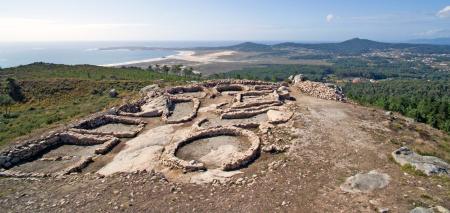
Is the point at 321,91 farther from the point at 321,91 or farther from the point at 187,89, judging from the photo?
the point at 187,89

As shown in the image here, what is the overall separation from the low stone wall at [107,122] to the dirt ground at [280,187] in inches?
251

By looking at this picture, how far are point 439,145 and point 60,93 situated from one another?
47.0m

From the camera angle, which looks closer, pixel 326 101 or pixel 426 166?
pixel 426 166

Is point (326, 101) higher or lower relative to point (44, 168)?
higher

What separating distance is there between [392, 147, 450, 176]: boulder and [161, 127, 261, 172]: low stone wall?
7132mm

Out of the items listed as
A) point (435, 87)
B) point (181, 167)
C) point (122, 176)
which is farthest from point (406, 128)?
point (435, 87)

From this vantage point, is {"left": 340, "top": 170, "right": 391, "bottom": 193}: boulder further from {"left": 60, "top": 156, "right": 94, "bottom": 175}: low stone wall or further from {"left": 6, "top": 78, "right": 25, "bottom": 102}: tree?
{"left": 6, "top": 78, "right": 25, "bottom": 102}: tree

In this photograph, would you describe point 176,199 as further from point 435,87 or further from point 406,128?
point 435,87

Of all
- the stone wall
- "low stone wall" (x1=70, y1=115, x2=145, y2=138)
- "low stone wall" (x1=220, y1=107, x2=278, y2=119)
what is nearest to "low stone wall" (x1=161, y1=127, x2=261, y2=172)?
"low stone wall" (x1=220, y1=107, x2=278, y2=119)

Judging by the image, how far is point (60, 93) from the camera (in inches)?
2021

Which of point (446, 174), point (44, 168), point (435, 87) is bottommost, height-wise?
point (435, 87)

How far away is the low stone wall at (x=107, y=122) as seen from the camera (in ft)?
83.0

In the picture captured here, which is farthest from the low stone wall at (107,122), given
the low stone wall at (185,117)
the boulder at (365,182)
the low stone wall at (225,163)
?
the boulder at (365,182)

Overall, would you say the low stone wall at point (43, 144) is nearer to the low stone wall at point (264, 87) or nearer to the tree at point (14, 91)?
the low stone wall at point (264, 87)
